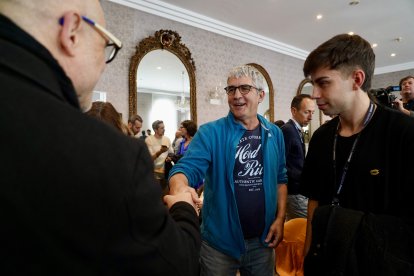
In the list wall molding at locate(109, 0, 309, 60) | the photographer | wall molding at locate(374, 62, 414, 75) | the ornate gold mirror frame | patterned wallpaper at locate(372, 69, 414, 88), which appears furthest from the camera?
patterned wallpaper at locate(372, 69, 414, 88)

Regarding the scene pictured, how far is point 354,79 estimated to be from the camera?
1253mm

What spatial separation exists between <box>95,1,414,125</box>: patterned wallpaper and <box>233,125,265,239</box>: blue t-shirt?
2941 mm

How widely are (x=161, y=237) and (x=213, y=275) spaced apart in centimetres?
116

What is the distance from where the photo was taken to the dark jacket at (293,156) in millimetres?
2731

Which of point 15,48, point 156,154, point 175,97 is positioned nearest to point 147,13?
point 175,97

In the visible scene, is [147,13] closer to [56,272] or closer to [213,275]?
[213,275]

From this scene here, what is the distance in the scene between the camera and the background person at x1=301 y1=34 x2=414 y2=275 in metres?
1.00

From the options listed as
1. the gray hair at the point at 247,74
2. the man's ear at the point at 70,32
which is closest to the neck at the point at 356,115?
the gray hair at the point at 247,74

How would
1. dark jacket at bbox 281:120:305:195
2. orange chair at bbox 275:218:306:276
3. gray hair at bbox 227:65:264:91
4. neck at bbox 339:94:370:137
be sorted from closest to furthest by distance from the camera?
1. neck at bbox 339:94:370:137
2. gray hair at bbox 227:65:264:91
3. orange chair at bbox 275:218:306:276
4. dark jacket at bbox 281:120:305:195

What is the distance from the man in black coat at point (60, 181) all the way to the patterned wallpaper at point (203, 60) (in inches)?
143

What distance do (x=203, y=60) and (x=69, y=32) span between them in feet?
15.5

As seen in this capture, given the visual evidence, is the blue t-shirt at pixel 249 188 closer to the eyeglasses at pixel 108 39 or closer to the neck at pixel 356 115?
the neck at pixel 356 115

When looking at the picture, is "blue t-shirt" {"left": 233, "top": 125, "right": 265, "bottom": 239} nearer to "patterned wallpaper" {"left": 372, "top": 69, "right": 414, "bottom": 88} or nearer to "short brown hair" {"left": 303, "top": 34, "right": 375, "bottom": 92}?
"short brown hair" {"left": 303, "top": 34, "right": 375, "bottom": 92}

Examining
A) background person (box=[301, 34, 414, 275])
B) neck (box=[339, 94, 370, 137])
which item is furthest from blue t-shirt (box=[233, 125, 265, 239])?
neck (box=[339, 94, 370, 137])
